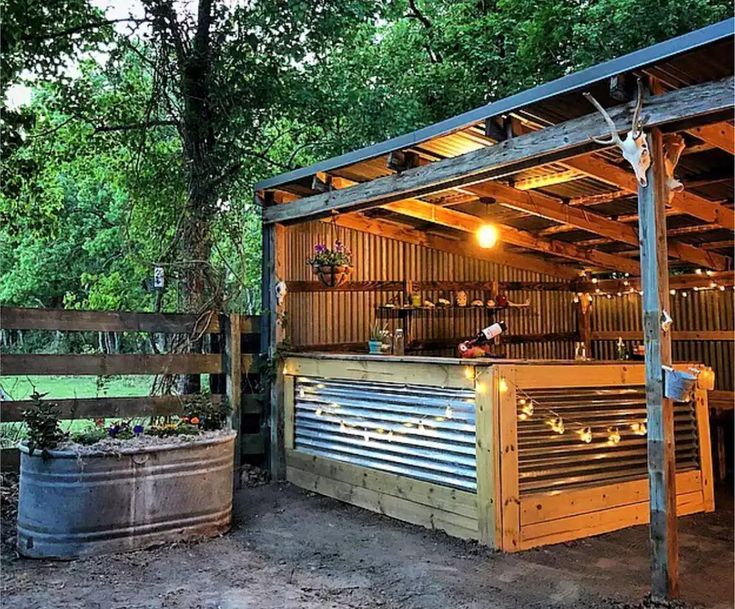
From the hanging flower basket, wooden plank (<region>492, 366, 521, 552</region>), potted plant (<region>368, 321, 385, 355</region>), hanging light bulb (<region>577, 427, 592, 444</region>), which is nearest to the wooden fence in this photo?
the hanging flower basket

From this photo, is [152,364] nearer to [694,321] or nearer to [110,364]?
[110,364]

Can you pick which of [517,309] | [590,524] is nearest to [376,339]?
[517,309]

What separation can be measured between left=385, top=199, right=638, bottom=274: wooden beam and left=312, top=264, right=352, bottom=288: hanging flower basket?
0.66 m

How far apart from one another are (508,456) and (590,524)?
83 centimetres

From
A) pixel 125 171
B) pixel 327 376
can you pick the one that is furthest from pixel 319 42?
pixel 327 376

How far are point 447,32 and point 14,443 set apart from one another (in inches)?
310

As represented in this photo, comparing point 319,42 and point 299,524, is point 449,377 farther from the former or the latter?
point 319,42

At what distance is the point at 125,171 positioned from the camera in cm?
732

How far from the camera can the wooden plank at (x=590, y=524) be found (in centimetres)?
395

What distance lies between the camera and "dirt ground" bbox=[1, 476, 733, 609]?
3.08m

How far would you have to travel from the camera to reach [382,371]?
15.7 ft

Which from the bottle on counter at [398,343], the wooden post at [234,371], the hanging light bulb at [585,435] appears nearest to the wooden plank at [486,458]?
the hanging light bulb at [585,435]

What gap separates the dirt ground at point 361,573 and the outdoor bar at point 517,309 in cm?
26

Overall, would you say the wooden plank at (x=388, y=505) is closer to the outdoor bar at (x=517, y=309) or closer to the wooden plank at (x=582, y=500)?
the outdoor bar at (x=517, y=309)
